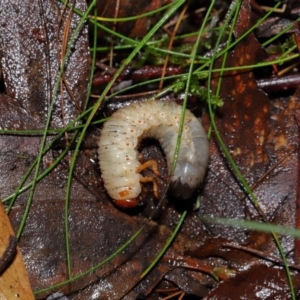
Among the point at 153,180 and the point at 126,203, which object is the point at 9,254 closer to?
the point at 126,203

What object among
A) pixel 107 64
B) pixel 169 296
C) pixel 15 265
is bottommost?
pixel 169 296

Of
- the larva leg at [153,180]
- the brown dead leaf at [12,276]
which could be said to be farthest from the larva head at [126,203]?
the brown dead leaf at [12,276]

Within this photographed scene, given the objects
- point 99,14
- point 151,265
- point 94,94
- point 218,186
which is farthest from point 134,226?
point 99,14

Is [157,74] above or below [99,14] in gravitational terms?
below

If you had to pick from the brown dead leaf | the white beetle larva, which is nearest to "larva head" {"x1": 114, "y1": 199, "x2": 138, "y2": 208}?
the white beetle larva

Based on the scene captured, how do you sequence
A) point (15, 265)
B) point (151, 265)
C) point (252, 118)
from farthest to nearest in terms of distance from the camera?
1. point (252, 118)
2. point (151, 265)
3. point (15, 265)

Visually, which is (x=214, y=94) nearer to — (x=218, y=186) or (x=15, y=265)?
(x=218, y=186)

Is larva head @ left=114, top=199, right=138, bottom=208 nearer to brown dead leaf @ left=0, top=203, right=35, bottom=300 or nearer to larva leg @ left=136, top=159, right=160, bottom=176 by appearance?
larva leg @ left=136, top=159, right=160, bottom=176

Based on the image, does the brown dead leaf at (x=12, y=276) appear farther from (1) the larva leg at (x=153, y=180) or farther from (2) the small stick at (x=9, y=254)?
(1) the larva leg at (x=153, y=180)

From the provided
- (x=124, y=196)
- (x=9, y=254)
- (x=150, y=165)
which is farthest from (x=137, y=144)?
(x=9, y=254)
